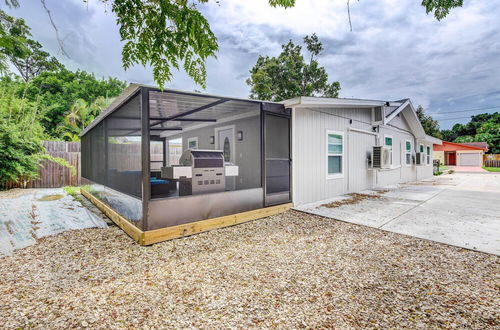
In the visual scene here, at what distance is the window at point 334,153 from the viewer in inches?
260

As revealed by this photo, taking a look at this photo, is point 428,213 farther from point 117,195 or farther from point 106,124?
point 106,124

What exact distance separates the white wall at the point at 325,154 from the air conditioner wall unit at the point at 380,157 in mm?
227

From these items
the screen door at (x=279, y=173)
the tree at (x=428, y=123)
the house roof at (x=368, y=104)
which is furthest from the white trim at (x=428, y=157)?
the tree at (x=428, y=123)

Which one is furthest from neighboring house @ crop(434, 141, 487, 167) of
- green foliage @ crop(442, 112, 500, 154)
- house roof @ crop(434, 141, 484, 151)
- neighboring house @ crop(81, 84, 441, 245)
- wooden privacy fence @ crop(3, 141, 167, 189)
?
wooden privacy fence @ crop(3, 141, 167, 189)

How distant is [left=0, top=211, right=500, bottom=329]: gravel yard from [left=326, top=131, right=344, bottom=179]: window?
128 inches

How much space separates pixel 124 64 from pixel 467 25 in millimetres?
2829

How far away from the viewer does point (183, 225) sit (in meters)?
3.76

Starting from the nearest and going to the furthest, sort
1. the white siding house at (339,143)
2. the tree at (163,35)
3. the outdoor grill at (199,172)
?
1. the tree at (163,35)
2. the outdoor grill at (199,172)
3. the white siding house at (339,143)

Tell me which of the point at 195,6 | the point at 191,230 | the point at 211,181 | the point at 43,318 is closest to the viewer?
the point at 195,6

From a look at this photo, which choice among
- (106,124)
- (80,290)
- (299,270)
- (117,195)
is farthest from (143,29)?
(106,124)

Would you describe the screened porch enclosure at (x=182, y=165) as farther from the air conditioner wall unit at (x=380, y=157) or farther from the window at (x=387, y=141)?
the window at (x=387, y=141)

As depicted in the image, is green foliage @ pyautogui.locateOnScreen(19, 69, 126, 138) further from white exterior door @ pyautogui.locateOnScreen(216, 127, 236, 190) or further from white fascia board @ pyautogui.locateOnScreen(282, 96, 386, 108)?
white fascia board @ pyautogui.locateOnScreen(282, 96, 386, 108)

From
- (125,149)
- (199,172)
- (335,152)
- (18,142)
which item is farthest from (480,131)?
(18,142)

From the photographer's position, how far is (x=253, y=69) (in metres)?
20.2
